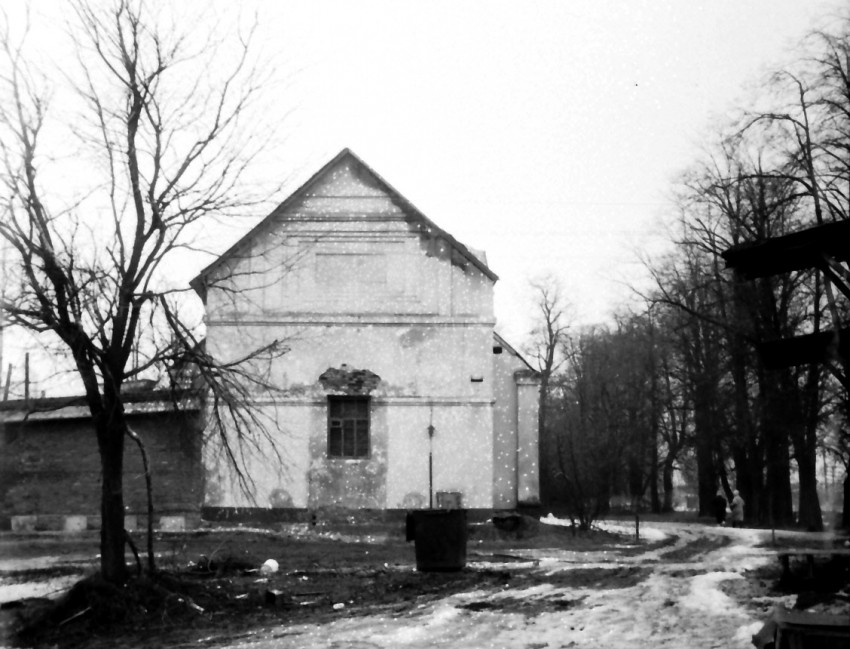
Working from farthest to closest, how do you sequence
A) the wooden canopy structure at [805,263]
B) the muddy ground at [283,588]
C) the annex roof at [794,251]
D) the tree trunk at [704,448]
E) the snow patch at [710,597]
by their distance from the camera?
1. the tree trunk at [704,448]
2. the muddy ground at [283,588]
3. the snow patch at [710,597]
4. the wooden canopy structure at [805,263]
5. the annex roof at [794,251]

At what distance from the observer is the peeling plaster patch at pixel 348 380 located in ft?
97.6

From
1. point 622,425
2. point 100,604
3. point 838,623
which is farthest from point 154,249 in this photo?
point 622,425

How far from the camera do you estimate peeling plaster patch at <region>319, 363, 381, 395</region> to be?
29.7 m

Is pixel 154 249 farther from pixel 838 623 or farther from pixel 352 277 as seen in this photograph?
pixel 352 277

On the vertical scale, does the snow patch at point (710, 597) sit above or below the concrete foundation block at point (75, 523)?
below

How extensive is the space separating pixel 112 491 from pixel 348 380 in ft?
55.8

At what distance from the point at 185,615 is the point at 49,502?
57.4 feet

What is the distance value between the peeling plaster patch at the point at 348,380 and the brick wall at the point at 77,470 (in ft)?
12.2

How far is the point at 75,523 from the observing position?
27.7m

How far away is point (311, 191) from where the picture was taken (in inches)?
1201

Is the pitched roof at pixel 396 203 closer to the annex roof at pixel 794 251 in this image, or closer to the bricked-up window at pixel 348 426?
the bricked-up window at pixel 348 426

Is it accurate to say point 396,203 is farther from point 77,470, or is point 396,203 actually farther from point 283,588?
point 283,588

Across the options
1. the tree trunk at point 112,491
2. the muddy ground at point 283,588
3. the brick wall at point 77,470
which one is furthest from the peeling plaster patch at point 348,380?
the tree trunk at point 112,491

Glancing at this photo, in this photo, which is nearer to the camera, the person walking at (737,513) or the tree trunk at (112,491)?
the tree trunk at (112,491)
